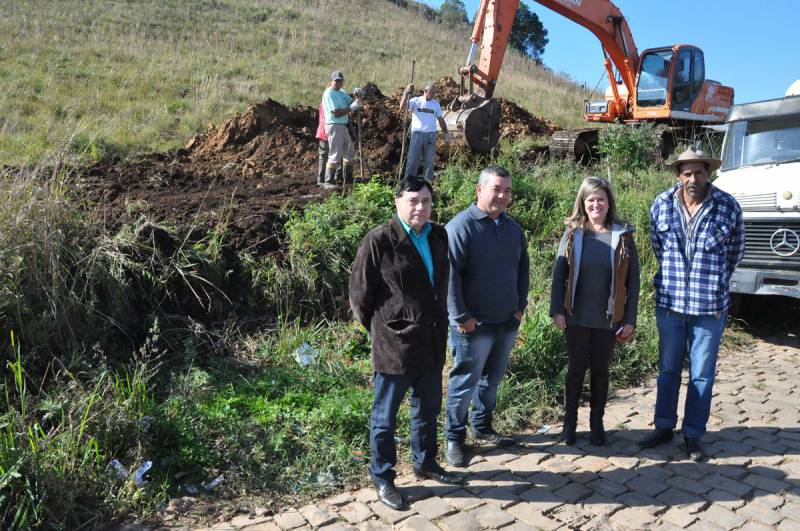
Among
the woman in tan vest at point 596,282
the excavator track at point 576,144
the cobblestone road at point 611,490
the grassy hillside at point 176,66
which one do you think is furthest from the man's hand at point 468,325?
the excavator track at point 576,144

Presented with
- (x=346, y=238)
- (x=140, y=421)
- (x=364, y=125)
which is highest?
(x=364, y=125)

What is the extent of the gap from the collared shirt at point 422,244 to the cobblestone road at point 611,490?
137 centimetres

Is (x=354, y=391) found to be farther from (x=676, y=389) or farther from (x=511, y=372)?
(x=676, y=389)

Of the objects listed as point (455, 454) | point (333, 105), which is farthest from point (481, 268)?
point (333, 105)

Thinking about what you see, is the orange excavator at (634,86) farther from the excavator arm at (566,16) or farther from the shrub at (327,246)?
the shrub at (327,246)

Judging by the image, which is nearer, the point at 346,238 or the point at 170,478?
the point at 170,478

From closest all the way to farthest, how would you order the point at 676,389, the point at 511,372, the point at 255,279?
the point at 676,389
the point at 511,372
the point at 255,279

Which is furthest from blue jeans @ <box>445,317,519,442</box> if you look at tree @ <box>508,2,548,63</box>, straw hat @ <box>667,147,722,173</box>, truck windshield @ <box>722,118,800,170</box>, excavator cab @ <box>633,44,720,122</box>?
tree @ <box>508,2,548,63</box>

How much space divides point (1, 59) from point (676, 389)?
20185 millimetres

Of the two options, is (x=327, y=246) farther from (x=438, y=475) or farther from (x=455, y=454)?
(x=438, y=475)

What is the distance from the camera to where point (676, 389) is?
4.59 metres

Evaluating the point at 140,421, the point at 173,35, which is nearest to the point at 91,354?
the point at 140,421

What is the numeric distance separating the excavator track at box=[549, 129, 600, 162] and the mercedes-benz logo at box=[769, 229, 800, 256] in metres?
6.94

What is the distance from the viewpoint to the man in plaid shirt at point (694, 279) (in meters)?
4.35
